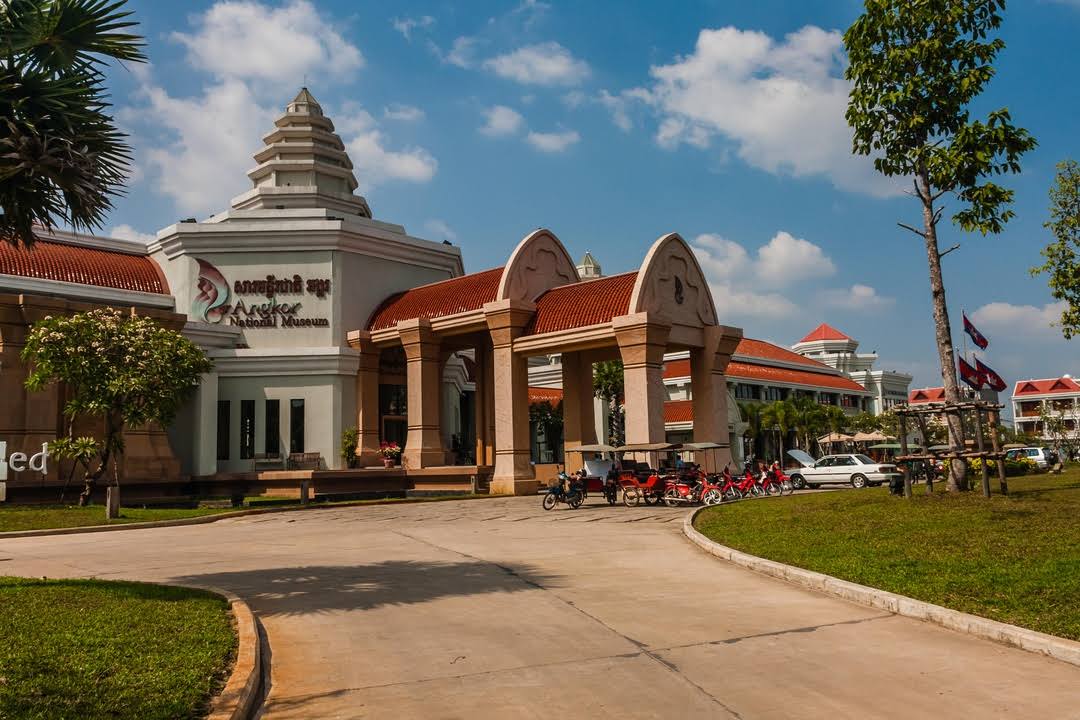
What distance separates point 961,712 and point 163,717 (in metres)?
5.58

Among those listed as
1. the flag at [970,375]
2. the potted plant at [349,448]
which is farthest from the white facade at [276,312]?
the flag at [970,375]

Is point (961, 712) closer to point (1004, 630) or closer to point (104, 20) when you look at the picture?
point (1004, 630)

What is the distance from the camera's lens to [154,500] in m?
33.3

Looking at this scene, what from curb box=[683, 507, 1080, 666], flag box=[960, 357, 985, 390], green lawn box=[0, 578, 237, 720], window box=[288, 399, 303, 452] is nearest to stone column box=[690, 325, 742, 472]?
flag box=[960, 357, 985, 390]

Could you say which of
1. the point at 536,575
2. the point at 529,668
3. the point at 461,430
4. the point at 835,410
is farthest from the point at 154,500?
the point at 835,410

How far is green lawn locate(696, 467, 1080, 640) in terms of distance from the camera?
935 centimetres

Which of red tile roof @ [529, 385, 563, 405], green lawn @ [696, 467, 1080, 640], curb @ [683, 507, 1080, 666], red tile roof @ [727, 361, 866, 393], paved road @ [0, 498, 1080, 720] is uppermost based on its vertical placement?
red tile roof @ [727, 361, 866, 393]

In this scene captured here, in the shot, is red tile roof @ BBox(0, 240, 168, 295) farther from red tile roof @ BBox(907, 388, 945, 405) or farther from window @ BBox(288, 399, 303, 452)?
red tile roof @ BBox(907, 388, 945, 405)

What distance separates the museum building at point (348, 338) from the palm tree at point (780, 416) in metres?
Result: 29.8

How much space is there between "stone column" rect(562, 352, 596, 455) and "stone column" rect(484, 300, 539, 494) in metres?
2.73

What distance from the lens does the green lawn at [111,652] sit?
20.1 ft

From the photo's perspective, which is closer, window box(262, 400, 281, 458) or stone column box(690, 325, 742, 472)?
stone column box(690, 325, 742, 472)

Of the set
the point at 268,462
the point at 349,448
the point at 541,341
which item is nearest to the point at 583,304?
the point at 541,341

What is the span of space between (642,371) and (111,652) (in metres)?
25.8
